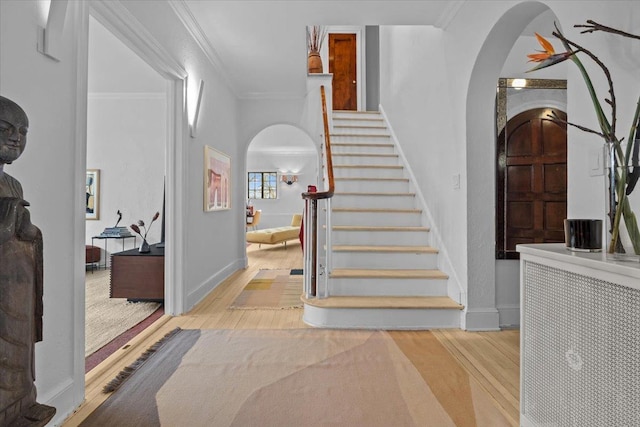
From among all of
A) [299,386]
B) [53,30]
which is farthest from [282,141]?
[299,386]

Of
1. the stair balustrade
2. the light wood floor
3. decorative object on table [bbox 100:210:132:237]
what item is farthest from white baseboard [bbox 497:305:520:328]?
decorative object on table [bbox 100:210:132:237]

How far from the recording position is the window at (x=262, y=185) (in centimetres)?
1085

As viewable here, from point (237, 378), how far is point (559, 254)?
167 cm

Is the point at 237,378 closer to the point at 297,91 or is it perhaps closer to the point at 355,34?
the point at 297,91

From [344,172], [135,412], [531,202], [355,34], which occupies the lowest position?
[135,412]

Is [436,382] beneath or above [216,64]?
beneath

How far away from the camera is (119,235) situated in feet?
16.6

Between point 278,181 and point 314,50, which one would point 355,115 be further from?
point 278,181

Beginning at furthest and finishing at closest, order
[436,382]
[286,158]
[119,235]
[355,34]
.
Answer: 1. [286,158]
2. [355,34]
3. [119,235]
4. [436,382]

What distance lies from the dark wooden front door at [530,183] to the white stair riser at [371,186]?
144cm

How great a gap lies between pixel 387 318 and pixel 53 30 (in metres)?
2.61

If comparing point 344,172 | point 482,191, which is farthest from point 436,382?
point 344,172

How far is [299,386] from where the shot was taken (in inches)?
74.3

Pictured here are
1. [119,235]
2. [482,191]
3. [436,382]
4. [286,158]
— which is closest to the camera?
[436,382]
